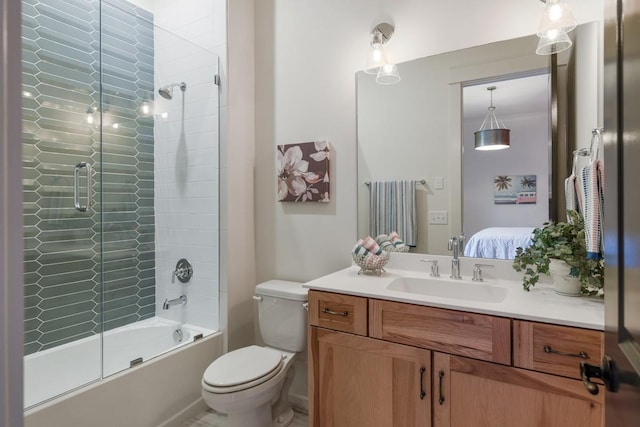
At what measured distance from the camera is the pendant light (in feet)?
5.79

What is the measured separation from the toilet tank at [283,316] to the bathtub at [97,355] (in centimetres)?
48

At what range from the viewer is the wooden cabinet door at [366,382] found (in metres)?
1.43

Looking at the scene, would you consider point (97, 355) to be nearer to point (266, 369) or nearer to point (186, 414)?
point (186, 414)

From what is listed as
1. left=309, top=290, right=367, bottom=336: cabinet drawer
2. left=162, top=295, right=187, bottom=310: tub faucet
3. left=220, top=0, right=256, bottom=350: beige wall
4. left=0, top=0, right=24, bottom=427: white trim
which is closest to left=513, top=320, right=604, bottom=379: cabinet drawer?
left=309, top=290, right=367, bottom=336: cabinet drawer

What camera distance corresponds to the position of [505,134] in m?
1.77

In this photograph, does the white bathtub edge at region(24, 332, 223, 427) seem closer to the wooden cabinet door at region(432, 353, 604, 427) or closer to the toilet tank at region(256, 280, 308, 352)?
the toilet tank at region(256, 280, 308, 352)

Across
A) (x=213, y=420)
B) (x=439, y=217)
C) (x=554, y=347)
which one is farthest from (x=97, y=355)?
(x=554, y=347)

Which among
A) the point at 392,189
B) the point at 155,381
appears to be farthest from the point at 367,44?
the point at 155,381

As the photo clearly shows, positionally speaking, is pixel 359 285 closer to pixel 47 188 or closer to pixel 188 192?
pixel 188 192

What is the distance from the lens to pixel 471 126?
1830 mm

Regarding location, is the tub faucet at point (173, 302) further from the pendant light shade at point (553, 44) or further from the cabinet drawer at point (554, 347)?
the pendant light shade at point (553, 44)

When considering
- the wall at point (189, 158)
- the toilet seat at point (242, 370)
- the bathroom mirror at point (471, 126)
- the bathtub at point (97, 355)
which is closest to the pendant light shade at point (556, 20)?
the bathroom mirror at point (471, 126)

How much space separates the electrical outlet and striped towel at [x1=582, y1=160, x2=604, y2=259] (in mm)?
659

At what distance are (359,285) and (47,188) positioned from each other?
1.95 m
